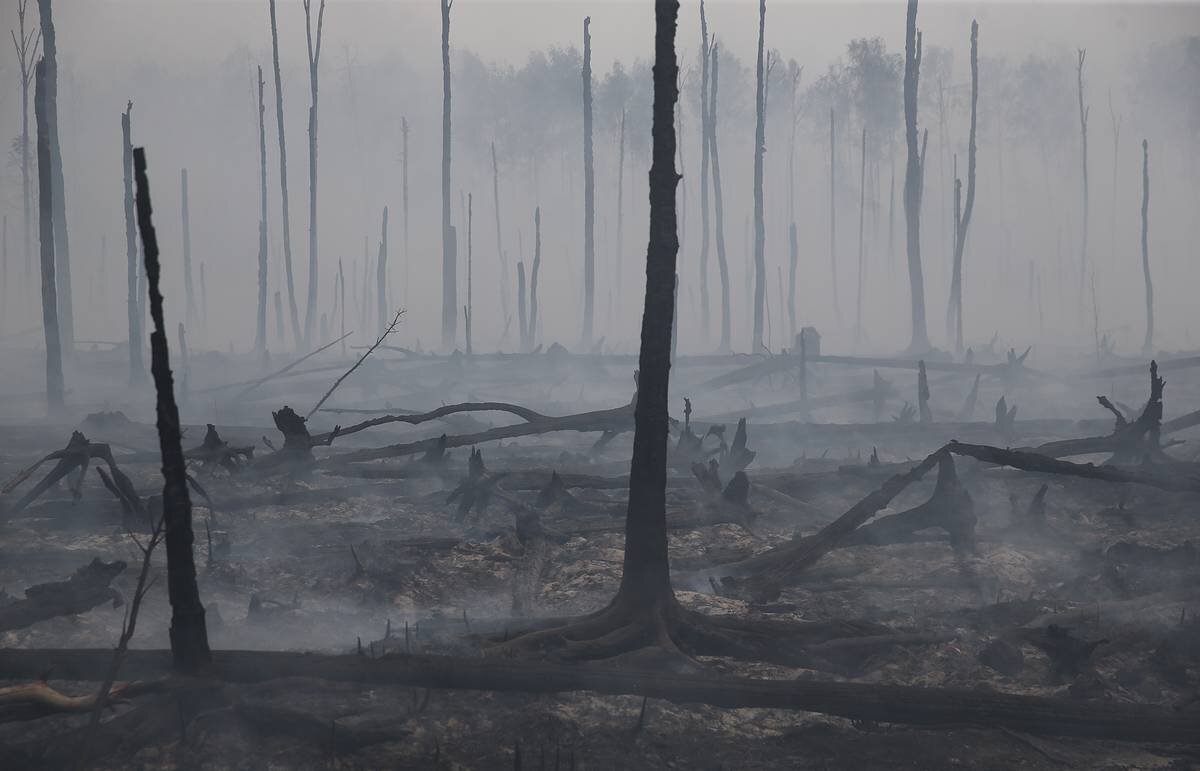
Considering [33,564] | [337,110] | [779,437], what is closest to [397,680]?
[33,564]

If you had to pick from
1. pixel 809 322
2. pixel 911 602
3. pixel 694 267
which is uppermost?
pixel 694 267

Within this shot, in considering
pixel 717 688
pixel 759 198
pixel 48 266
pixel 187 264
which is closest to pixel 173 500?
pixel 717 688

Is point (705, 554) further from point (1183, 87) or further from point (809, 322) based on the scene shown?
point (1183, 87)

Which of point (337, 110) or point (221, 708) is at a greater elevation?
point (337, 110)

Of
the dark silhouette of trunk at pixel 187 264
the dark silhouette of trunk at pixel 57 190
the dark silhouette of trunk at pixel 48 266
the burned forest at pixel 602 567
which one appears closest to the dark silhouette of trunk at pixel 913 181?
the burned forest at pixel 602 567

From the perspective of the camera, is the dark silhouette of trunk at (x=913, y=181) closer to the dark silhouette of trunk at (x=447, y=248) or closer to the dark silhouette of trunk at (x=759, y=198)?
the dark silhouette of trunk at (x=759, y=198)

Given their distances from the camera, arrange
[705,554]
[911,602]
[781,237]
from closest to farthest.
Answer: [911,602]
[705,554]
[781,237]

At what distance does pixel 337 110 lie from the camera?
84.1 metres

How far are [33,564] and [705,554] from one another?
6215 millimetres

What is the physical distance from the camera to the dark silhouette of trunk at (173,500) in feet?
14.0

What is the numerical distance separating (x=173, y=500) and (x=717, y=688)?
3.04m

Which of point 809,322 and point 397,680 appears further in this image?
point 809,322

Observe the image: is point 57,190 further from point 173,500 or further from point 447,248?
point 173,500

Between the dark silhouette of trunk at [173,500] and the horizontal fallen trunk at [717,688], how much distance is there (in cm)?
20
